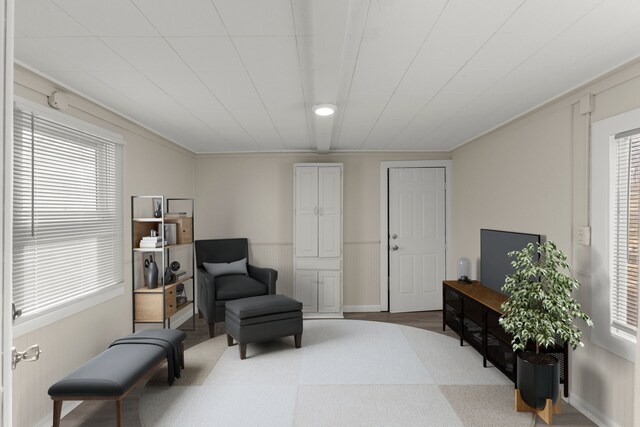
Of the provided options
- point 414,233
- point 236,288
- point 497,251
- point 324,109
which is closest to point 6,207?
point 324,109

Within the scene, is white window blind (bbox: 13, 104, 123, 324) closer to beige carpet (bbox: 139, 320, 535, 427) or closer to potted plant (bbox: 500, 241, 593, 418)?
beige carpet (bbox: 139, 320, 535, 427)

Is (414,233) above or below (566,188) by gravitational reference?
below

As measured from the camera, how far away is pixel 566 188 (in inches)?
110

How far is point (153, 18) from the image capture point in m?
1.64

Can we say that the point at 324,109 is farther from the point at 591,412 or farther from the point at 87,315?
the point at 591,412

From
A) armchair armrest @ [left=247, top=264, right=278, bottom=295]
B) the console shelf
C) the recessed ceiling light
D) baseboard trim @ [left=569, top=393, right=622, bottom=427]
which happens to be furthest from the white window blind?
baseboard trim @ [left=569, top=393, right=622, bottom=427]

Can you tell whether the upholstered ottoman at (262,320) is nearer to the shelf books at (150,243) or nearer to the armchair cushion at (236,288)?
the armchair cushion at (236,288)

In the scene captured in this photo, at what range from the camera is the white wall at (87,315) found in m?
2.24

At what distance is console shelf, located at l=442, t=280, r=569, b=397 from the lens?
9.27ft

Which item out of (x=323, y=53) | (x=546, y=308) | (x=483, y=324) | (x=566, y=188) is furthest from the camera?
(x=483, y=324)

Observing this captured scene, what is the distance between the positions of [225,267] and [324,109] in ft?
8.67

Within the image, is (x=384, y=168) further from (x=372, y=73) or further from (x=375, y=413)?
(x=375, y=413)

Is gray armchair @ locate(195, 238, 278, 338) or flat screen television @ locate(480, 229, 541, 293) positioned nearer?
flat screen television @ locate(480, 229, 541, 293)

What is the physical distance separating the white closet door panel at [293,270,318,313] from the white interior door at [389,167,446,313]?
1.11 m
